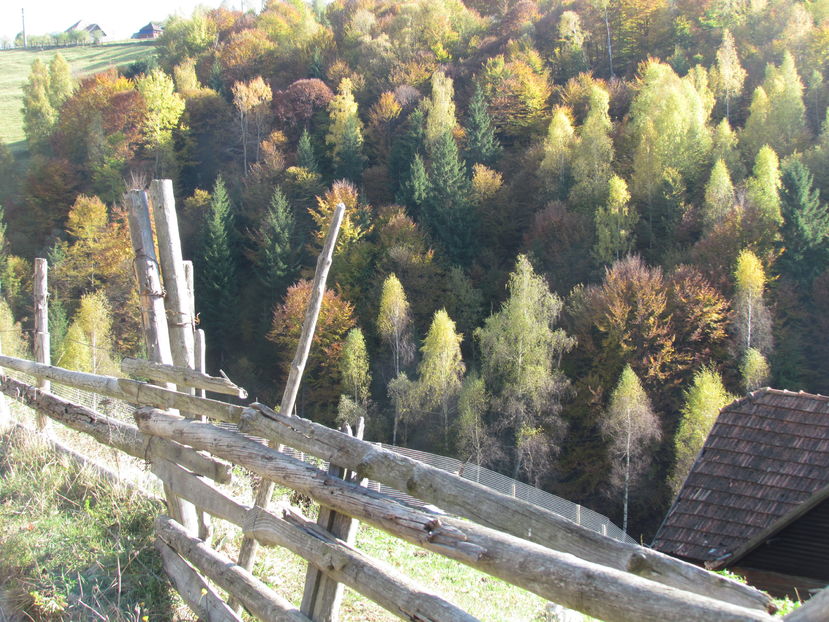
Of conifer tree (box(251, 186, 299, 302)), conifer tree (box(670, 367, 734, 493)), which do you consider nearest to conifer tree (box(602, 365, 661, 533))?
conifer tree (box(670, 367, 734, 493))

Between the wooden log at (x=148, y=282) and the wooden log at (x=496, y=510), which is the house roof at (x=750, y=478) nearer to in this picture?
the wooden log at (x=148, y=282)

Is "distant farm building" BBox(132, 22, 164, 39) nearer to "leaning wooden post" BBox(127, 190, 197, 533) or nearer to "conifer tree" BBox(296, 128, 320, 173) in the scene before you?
"conifer tree" BBox(296, 128, 320, 173)

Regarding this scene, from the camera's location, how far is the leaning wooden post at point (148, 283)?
4785 mm

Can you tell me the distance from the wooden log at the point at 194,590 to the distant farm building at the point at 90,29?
93.7 metres

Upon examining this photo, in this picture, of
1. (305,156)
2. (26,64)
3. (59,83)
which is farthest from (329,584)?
(26,64)

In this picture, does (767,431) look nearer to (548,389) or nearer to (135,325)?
(548,389)

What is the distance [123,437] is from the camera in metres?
4.71

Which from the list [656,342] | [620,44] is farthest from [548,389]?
[620,44]

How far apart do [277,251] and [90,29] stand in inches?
2592

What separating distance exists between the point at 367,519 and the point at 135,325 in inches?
1351

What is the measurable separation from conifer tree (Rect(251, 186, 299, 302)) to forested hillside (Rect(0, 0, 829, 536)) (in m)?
0.17

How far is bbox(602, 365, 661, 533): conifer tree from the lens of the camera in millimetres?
27000

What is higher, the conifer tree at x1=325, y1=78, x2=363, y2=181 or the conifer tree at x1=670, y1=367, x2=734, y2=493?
the conifer tree at x1=325, y1=78, x2=363, y2=181

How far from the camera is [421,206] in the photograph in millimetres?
40938
